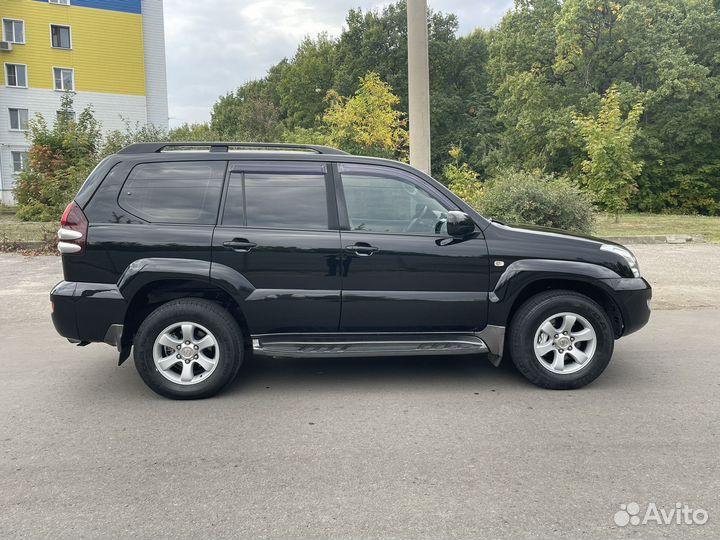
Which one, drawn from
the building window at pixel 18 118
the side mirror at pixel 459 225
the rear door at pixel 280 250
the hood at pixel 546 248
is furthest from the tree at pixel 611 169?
the building window at pixel 18 118

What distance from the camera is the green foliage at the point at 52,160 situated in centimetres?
1755

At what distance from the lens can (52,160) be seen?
19188 millimetres

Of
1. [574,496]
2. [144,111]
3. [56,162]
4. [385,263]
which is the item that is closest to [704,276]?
[385,263]

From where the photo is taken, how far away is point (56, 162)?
61.6ft

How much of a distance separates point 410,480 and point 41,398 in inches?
122

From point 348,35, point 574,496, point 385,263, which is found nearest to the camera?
point 574,496

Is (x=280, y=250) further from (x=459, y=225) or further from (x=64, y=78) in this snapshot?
(x=64, y=78)

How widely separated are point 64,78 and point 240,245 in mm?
41642

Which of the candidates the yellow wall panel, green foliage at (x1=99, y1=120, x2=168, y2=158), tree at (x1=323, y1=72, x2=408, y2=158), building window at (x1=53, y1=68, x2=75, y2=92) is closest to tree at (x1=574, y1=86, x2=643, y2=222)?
tree at (x1=323, y1=72, x2=408, y2=158)

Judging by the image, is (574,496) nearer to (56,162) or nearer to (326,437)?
(326,437)

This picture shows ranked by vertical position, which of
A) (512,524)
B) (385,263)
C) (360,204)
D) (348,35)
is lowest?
(512,524)

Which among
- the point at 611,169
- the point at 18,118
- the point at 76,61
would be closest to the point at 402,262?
the point at 611,169

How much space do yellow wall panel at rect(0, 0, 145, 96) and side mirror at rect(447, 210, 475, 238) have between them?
41.7m

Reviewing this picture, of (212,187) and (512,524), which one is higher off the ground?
(212,187)
